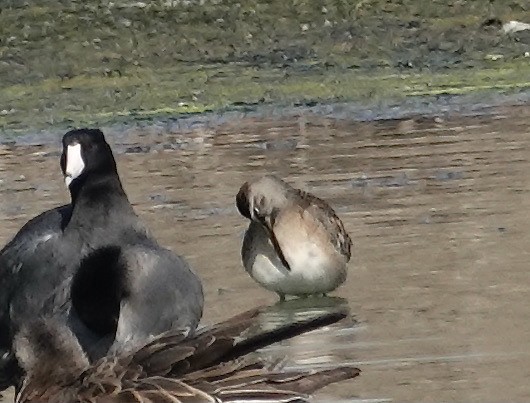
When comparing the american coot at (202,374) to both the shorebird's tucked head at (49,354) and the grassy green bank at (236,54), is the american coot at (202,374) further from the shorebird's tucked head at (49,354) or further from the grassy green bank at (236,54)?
the grassy green bank at (236,54)

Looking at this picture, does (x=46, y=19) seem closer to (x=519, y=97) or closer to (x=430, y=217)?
(x=519, y=97)

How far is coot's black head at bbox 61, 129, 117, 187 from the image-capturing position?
8.31m

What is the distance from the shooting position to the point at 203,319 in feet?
27.1

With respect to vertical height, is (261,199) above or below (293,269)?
above

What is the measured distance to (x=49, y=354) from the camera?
6574mm

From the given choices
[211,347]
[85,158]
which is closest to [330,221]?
[85,158]

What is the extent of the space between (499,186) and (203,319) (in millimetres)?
2938

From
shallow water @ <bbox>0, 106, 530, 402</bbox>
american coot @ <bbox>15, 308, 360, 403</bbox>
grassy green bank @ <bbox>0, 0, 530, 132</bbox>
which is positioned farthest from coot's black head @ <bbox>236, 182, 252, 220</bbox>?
grassy green bank @ <bbox>0, 0, 530, 132</bbox>

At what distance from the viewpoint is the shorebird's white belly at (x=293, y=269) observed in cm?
903

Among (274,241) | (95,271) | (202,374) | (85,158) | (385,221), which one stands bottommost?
(385,221)

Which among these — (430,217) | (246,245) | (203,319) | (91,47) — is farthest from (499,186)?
(91,47)

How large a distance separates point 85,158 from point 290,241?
150 centimetres

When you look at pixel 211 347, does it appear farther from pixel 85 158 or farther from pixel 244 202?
pixel 244 202

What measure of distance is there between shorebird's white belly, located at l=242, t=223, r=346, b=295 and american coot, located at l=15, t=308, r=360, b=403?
2709 mm
